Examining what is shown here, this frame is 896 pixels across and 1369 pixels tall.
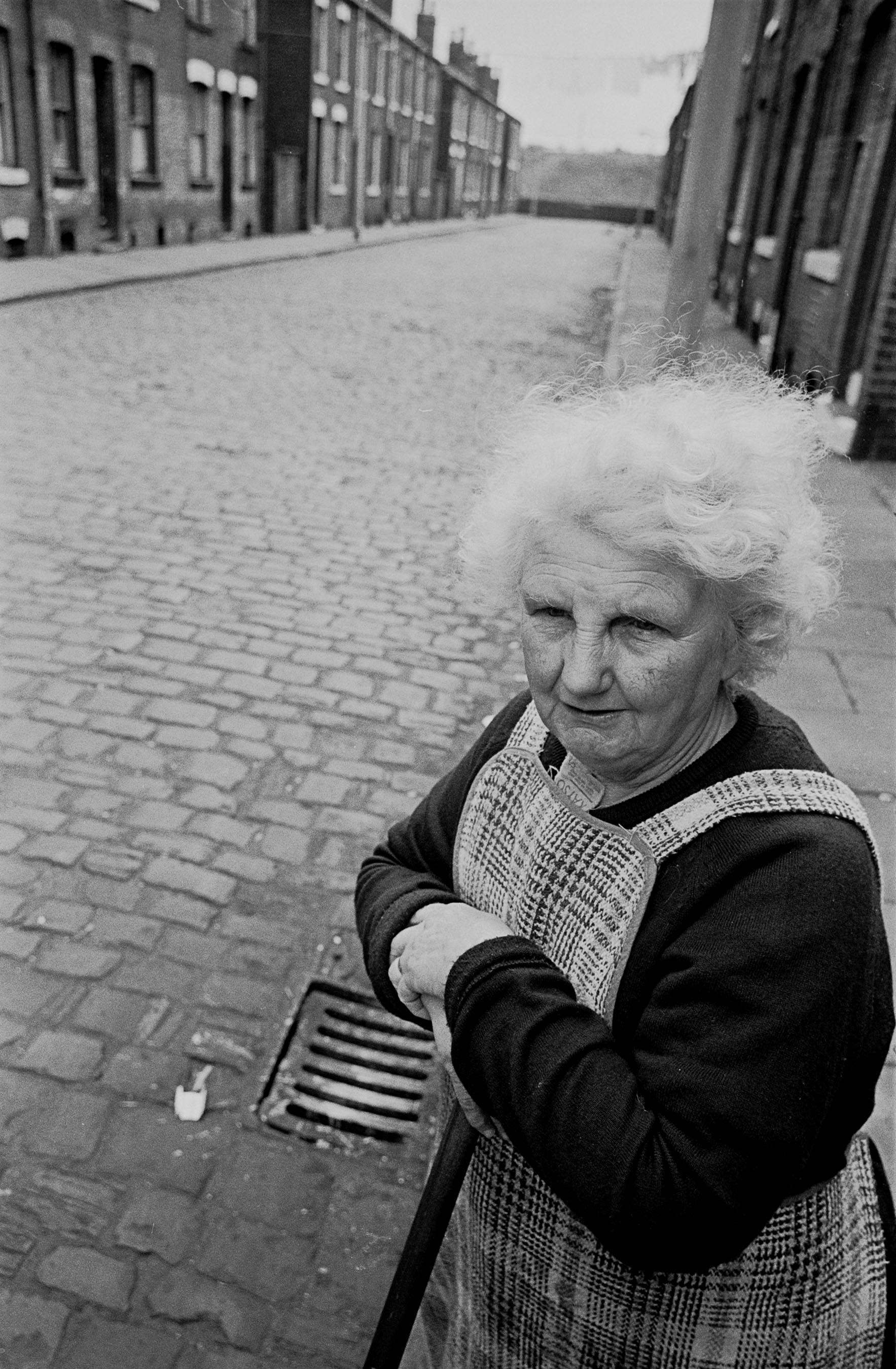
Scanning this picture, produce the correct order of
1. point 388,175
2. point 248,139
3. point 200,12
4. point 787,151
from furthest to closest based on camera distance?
point 388,175 → point 248,139 → point 200,12 → point 787,151

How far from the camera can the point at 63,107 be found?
20609 millimetres

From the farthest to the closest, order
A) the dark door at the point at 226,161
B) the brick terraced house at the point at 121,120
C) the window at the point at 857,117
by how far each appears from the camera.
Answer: the dark door at the point at 226,161
the brick terraced house at the point at 121,120
the window at the point at 857,117

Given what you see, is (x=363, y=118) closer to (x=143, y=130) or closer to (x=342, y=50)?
(x=342, y=50)

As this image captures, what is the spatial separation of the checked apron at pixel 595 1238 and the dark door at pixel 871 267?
9.04 meters

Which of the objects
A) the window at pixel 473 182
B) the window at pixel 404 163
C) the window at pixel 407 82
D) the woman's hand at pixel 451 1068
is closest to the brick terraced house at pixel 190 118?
the window at pixel 407 82

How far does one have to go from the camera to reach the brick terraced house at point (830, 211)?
934 centimetres

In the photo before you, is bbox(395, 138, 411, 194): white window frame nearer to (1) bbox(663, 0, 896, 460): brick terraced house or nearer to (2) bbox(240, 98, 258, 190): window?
(2) bbox(240, 98, 258, 190): window

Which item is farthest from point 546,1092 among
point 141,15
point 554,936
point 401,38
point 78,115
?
point 401,38

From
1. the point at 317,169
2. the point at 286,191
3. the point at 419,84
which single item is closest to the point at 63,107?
the point at 286,191

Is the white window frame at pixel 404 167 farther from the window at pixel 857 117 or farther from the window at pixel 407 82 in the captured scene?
the window at pixel 857 117

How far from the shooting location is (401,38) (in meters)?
44.4

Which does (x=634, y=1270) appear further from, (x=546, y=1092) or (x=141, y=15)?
(x=141, y=15)

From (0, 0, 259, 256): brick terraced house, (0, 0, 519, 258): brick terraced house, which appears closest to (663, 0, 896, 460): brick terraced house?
(0, 0, 519, 258): brick terraced house

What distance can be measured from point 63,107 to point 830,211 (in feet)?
50.0
